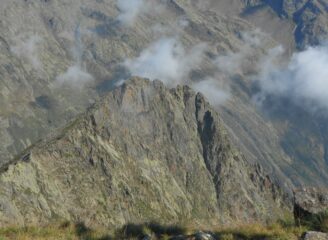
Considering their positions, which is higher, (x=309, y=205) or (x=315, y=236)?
(x=309, y=205)

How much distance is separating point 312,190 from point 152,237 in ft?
25.5

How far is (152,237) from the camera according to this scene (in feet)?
70.7

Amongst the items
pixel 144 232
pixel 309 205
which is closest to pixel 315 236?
pixel 309 205

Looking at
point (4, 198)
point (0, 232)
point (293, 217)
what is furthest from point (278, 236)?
point (4, 198)

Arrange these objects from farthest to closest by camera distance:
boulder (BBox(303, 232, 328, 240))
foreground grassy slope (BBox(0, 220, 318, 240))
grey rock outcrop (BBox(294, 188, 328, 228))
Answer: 1. grey rock outcrop (BBox(294, 188, 328, 228))
2. foreground grassy slope (BBox(0, 220, 318, 240))
3. boulder (BBox(303, 232, 328, 240))

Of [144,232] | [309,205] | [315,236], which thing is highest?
[309,205]

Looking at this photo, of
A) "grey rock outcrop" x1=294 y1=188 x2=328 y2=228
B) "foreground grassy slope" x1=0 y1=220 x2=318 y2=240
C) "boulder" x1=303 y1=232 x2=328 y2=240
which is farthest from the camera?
"grey rock outcrop" x1=294 y1=188 x2=328 y2=228

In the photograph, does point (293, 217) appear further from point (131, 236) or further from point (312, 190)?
point (131, 236)

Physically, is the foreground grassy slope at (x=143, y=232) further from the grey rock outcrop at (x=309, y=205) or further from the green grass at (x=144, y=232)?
the grey rock outcrop at (x=309, y=205)

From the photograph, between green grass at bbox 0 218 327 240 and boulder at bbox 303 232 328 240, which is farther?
green grass at bbox 0 218 327 240

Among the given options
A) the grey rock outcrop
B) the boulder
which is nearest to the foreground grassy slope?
the grey rock outcrop

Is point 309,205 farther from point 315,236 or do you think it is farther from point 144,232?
point 144,232

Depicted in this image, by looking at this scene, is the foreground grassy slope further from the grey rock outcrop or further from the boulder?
the boulder

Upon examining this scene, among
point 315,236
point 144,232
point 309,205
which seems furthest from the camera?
point 144,232
